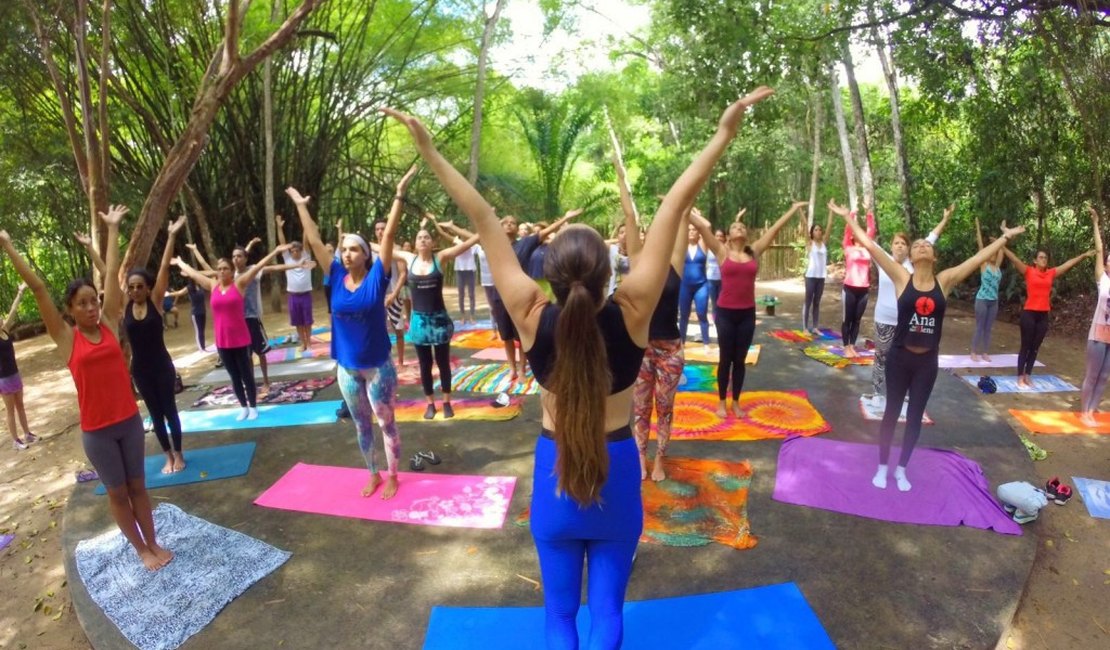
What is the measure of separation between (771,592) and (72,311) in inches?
146

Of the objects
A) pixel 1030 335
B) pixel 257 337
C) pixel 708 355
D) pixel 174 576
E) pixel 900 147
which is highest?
pixel 900 147

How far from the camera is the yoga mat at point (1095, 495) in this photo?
3732 mm

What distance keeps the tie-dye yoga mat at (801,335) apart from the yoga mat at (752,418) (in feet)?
8.01

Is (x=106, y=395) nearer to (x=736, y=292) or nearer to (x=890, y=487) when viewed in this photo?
(x=736, y=292)

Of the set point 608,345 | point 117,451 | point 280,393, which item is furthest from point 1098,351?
point 280,393

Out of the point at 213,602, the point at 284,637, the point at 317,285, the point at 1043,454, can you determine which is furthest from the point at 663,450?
the point at 317,285

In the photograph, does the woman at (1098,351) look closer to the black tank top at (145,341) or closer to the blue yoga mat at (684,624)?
the blue yoga mat at (684,624)

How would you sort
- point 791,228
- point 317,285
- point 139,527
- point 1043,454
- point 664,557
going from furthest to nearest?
point 791,228 < point 317,285 < point 1043,454 < point 139,527 < point 664,557

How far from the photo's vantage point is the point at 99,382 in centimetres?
308

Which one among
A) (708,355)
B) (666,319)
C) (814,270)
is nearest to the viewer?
(666,319)

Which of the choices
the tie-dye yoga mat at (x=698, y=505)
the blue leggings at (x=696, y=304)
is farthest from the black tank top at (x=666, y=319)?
the blue leggings at (x=696, y=304)

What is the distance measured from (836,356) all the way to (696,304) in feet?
5.88

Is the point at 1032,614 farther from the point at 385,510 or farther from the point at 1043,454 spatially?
the point at 385,510

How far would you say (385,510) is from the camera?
380 centimetres
